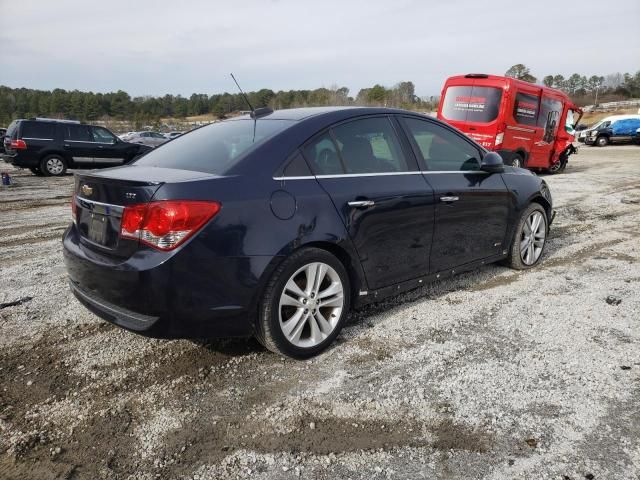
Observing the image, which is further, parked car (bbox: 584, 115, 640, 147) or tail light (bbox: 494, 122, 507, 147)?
parked car (bbox: 584, 115, 640, 147)

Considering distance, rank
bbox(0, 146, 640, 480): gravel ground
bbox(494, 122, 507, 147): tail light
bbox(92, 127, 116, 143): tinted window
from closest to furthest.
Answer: bbox(0, 146, 640, 480): gravel ground
bbox(494, 122, 507, 147): tail light
bbox(92, 127, 116, 143): tinted window

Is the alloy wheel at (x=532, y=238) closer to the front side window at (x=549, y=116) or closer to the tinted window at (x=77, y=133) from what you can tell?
the front side window at (x=549, y=116)

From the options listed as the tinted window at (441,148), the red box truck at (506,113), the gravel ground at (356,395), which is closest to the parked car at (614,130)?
the red box truck at (506,113)

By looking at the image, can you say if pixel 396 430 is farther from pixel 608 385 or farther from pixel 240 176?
pixel 240 176

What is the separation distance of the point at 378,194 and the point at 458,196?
939 mm

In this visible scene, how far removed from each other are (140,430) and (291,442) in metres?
0.76

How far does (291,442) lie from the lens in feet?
7.68

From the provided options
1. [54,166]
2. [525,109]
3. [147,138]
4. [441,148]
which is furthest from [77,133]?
[147,138]

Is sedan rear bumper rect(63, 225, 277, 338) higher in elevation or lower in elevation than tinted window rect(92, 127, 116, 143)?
lower

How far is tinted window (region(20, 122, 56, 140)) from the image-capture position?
1433 cm

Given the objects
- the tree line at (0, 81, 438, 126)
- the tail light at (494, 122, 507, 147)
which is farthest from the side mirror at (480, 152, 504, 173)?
the tree line at (0, 81, 438, 126)

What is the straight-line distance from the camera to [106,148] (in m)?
15.7

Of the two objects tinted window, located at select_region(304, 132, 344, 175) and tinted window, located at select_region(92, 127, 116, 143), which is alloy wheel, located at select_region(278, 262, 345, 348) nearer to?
tinted window, located at select_region(304, 132, 344, 175)

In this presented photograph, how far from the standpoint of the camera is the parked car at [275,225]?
258 centimetres
